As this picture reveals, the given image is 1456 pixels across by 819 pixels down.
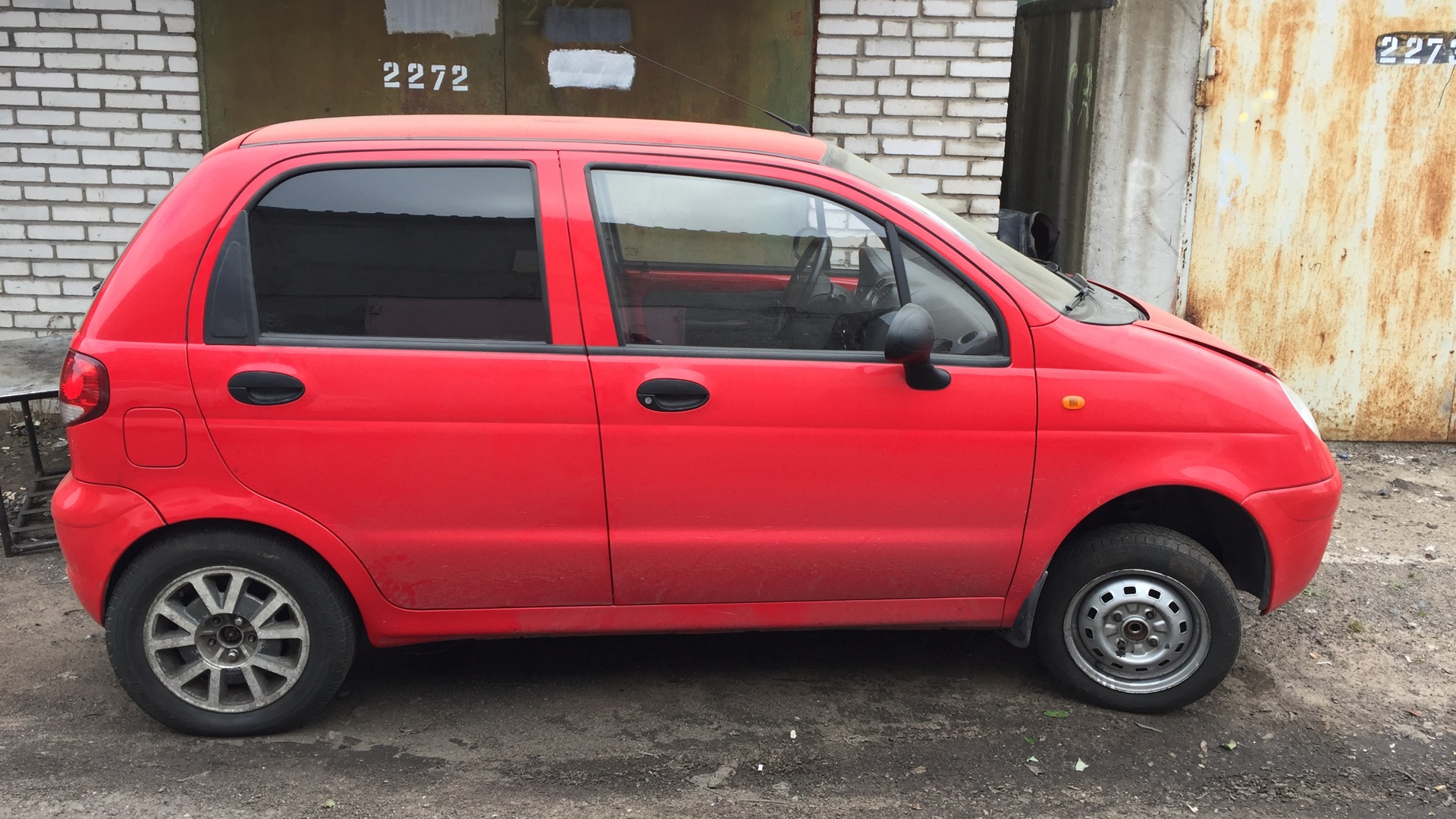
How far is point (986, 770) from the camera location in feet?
11.4

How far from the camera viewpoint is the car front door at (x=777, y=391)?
11.1 ft

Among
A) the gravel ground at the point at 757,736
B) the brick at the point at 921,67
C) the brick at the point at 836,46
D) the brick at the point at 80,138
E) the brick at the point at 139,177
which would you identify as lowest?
the gravel ground at the point at 757,736

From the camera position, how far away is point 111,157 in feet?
21.1

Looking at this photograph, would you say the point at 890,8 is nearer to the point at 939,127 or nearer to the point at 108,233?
the point at 939,127

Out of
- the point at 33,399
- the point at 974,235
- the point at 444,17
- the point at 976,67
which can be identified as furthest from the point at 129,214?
the point at 974,235

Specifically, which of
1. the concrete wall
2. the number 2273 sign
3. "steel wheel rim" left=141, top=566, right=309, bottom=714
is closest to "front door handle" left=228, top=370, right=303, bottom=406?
"steel wheel rim" left=141, top=566, right=309, bottom=714

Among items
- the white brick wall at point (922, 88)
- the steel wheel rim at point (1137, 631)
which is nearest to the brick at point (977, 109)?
the white brick wall at point (922, 88)

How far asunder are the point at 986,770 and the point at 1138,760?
0.47m

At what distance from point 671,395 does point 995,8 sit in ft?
13.6

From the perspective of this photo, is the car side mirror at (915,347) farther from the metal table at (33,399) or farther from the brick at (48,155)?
the brick at (48,155)

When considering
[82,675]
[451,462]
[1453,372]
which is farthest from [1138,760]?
[1453,372]

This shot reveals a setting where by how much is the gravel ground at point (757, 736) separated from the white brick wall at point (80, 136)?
106 inches

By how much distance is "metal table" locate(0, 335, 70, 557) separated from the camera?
4977 mm

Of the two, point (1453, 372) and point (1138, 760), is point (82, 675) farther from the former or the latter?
point (1453, 372)
